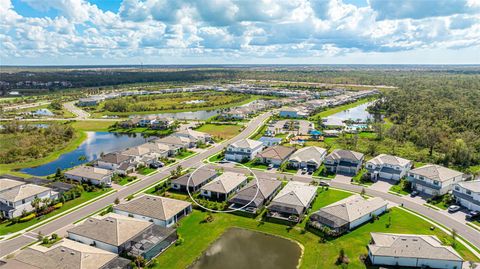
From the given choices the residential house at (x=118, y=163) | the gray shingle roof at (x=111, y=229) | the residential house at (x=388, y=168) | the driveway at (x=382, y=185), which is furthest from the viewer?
the residential house at (x=118, y=163)

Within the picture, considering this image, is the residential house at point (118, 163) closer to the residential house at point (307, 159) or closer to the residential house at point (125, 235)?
the residential house at point (125, 235)

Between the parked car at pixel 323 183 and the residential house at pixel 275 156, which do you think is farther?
the residential house at pixel 275 156

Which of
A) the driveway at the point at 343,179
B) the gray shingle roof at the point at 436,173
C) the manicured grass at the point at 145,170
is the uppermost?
the gray shingle roof at the point at 436,173

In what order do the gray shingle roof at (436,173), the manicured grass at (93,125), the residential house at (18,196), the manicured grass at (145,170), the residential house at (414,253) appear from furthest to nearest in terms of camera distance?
the manicured grass at (93,125) → the manicured grass at (145,170) → the gray shingle roof at (436,173) → the residential house at (18,196) → the residential house at (414,253)

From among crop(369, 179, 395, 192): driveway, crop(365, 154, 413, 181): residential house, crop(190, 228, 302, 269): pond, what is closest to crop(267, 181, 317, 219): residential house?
crop(190, 228, 302, 269): pond

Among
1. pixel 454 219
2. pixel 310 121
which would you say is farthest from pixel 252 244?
pixel 310 121

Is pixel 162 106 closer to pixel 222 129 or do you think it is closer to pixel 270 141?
pixel 222 129

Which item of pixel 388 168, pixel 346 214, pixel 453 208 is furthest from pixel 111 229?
pixel 388 168

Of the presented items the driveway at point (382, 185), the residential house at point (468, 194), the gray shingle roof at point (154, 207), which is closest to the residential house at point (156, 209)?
the gray shingle roof at point (154, 207)
